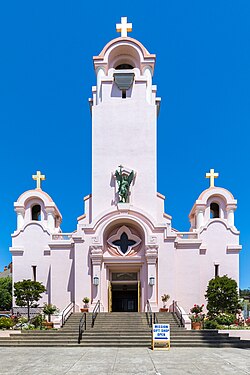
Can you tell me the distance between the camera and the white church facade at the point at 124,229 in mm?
30938

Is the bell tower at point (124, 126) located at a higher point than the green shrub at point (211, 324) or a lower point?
higher

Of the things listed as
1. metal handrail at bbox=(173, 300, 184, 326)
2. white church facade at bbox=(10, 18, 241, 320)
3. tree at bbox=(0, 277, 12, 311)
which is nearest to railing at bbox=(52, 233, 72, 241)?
white church facade at bbox=(10, 18, 241, 320)

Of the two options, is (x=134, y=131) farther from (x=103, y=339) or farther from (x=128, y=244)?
(x=103, y=339)

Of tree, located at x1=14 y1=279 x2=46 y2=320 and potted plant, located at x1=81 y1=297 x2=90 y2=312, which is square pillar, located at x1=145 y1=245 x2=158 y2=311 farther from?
tree, located at x1=14 y1=279 x2=46 y2=320

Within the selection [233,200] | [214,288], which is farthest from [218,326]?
[233,200]

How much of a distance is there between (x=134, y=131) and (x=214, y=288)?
12614mm

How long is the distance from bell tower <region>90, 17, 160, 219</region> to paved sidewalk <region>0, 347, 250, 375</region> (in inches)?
560

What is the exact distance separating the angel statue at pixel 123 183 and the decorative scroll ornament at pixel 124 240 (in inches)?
82.4

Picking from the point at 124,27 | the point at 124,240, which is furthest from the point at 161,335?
the point at 124,27

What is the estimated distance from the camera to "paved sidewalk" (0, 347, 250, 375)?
13930 millimetres

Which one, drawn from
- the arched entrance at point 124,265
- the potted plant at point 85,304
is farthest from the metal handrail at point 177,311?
the potted plant at point 85,304

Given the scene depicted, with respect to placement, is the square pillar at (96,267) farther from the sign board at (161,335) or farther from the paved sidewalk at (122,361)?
the sign board at (161,335)

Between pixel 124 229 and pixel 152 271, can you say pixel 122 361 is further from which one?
pixel 124 229

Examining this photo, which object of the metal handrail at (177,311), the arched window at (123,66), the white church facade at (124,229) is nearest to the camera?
the metal handrail at (177,311)
